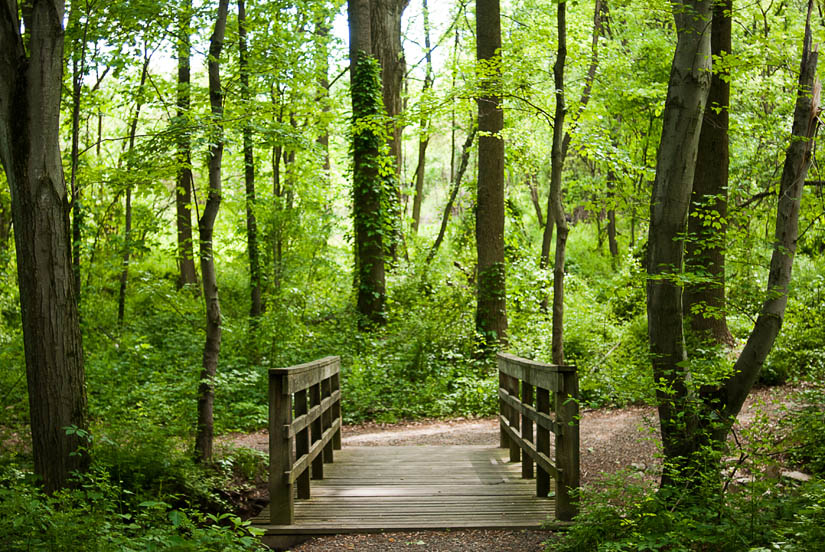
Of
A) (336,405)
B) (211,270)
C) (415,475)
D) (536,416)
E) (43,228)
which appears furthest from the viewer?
(336,405)

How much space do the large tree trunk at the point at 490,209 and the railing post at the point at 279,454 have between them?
27.9 feet

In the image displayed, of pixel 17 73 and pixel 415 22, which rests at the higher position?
pixel 415 22

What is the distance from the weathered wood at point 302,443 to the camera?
20.1ft

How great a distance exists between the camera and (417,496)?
6.35m

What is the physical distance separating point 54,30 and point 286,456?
12.5 feet

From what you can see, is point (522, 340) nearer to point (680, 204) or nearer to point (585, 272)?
point (680, 204)

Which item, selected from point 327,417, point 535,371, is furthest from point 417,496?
point 327,417

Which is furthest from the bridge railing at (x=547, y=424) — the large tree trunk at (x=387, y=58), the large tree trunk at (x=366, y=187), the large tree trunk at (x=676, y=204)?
the large tree trunk at (x=387, y=58)

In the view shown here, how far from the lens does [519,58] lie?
1107 cm

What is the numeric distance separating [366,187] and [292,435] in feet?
32.5

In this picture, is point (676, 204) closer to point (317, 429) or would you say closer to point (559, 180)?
point (559, 180)

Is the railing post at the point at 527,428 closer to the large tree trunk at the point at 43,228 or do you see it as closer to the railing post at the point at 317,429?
the railing post at the point at 317,429

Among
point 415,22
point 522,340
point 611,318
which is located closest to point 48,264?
point 522,340

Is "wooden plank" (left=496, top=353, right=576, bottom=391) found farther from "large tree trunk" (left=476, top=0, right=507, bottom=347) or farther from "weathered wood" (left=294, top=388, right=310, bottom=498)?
"large tree trunk" (left=476, top=0, right=507, bottom=347)
